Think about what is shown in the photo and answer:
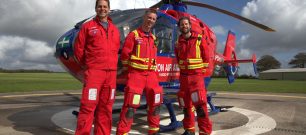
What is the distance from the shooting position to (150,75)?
5.04 metres

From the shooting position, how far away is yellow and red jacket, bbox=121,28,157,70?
4.96m

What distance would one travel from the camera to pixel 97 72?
4.43 metres

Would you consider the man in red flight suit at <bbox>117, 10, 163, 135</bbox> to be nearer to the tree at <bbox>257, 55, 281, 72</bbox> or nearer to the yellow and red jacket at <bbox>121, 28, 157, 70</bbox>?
the yellow and red jacket at <bbox>121, 28, 157, 70</bbox>

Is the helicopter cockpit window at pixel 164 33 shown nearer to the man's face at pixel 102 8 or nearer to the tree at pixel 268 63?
A: the man's face at pixel 102 8

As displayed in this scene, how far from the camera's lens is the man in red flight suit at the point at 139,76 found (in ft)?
16.0

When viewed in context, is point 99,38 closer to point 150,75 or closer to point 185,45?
point 150,75

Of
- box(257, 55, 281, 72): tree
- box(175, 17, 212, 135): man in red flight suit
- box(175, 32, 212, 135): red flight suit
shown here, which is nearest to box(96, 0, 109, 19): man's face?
box(175, 17, 212, 135): man in red flight suit

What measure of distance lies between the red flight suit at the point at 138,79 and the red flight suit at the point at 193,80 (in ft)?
2.01

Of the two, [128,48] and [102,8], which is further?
[128,48]

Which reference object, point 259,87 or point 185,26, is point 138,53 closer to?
point 185,26

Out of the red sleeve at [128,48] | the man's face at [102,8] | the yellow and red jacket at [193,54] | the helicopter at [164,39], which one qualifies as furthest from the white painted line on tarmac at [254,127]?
the man's face at [102,8]

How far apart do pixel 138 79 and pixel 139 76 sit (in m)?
0.06

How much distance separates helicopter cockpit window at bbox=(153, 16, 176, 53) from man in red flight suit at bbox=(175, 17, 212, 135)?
1063 millimetres

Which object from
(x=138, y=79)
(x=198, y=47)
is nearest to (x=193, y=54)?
(x=198, y=47)
